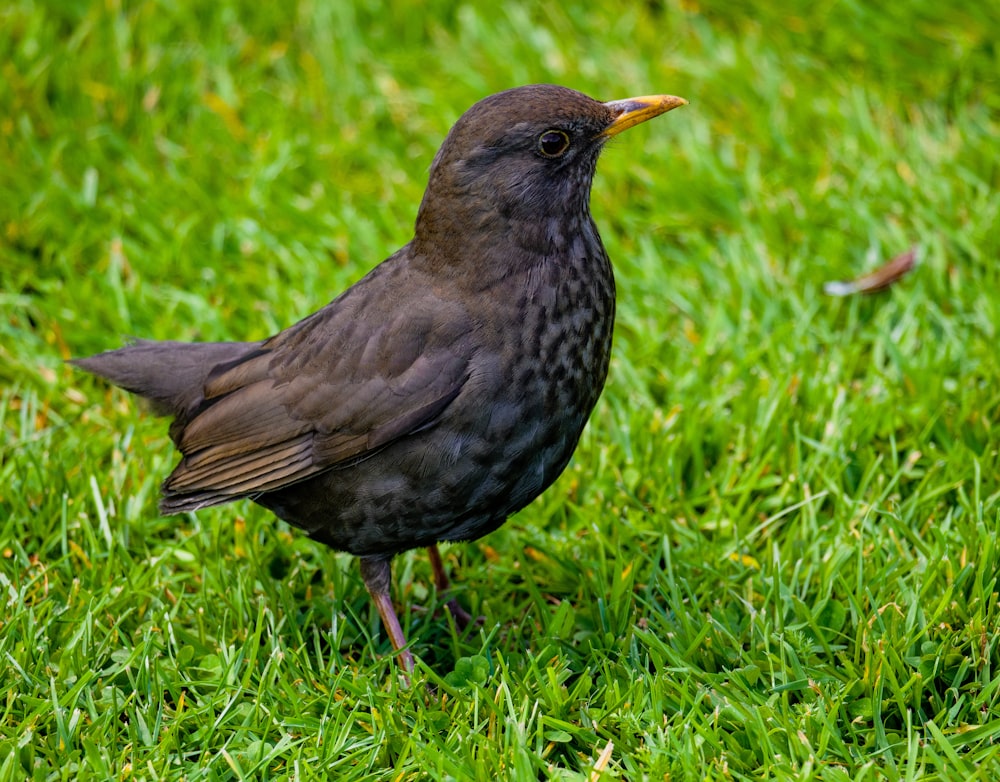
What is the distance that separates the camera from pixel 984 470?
4371 mm

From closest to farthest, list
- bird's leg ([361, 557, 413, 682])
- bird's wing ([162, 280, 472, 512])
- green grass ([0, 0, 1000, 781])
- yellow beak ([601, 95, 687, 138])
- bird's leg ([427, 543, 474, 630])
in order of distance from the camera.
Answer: green grass ([0, 0, 1000, 781])
bird's wing ([162, 280, 472, 512])
yellow beak ([601, 95, 687, 138])
bird's leg ([361, 557, 413, 682])
bird's leg ([427, 543, 474, 630])

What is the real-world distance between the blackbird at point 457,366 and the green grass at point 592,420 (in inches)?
17.0

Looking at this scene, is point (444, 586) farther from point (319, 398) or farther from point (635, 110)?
point (635, 110)

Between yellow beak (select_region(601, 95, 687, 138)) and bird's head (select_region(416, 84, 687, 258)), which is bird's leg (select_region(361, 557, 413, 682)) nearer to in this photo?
bird's head (select_region(416, 84, 687, 258))

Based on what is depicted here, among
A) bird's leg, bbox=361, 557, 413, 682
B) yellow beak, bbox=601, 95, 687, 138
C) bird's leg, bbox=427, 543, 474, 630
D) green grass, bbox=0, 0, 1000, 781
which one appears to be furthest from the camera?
bird's leg, bbox=427, 543, 474, 630

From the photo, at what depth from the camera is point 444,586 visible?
176 inches

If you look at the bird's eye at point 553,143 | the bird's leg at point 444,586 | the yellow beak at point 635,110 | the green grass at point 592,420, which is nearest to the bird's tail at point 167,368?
the green grass at point 592,420

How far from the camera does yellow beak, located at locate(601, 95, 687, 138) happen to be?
3.98m

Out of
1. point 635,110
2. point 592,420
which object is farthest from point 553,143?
point 592,420

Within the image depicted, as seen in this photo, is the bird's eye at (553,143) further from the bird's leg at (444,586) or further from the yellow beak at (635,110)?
the bird's leg at (444,586)

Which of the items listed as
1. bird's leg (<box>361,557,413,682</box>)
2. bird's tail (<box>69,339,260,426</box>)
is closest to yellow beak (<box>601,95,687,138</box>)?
bird's tail (<box>69,339,260,426</box>)

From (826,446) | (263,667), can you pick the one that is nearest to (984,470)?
(826,446)

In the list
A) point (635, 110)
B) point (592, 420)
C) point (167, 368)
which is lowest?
point (592, 420)

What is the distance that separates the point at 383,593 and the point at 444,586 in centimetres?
39
